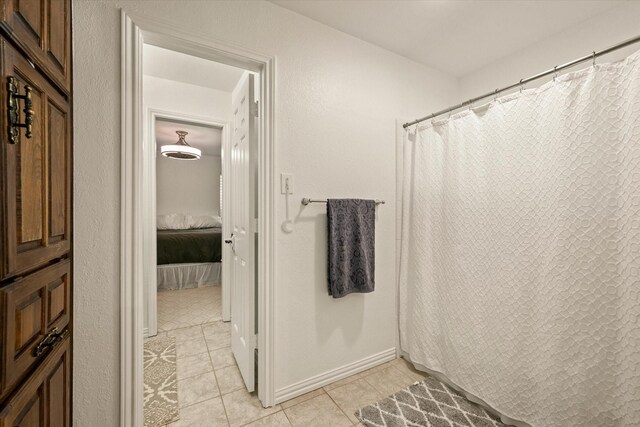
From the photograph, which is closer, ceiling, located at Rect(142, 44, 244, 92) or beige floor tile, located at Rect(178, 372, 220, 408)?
beige floor tile, located at Rect(178, 372, 220, 408)

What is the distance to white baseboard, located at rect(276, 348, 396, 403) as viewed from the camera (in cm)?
165

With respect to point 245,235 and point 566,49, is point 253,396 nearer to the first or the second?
point 245,235

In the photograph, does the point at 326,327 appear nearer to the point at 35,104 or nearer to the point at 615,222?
the point at 615,222

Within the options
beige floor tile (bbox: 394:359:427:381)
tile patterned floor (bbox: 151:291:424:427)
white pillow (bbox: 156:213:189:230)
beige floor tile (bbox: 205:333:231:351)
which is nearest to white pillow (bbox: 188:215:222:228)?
white pillow (bbox: 156:213:189:230)

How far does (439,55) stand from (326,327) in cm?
225

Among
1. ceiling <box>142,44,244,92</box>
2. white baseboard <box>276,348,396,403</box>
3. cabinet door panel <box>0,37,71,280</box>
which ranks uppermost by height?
ceiling <box>142,44,244,92</box>

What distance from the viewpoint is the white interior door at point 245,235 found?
5.47ft

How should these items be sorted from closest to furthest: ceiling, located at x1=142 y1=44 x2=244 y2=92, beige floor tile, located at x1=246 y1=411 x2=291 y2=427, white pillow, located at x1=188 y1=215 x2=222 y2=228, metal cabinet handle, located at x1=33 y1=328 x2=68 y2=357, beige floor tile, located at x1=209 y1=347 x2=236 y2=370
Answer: metal cabinet handle, located at x1=33 y1=328 x2=68 y2=357 → beige floor tile, located at x1=246 y1=411 x2=291 y2=427 → beige floor tile, located at x1=209 y1=347 x2=236 y2=370 → ceiling, located at x1=142 y1=44 x2=244 y2=92 → white pillow, located at x1=188 y1=215 x2=222 y2=228

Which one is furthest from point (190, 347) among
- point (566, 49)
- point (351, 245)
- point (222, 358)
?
point (566, 49)

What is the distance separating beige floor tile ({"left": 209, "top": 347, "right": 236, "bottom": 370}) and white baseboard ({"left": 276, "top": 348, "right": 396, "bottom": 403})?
60 cm

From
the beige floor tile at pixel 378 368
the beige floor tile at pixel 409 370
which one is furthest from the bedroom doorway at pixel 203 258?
the beige floor tile at pixel 409 370

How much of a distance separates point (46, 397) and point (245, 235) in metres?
1.10

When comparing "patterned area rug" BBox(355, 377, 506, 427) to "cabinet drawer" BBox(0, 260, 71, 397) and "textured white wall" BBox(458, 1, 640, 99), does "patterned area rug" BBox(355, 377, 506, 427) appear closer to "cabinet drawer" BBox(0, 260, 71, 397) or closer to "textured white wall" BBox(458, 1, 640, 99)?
"cabinet drawer" BBox(0, 260, 71, 397)

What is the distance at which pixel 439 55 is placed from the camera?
211cm
